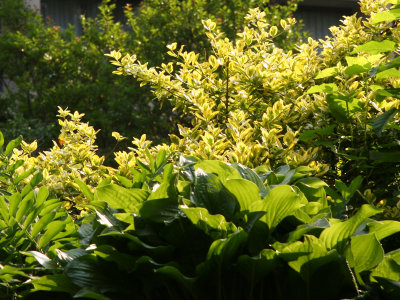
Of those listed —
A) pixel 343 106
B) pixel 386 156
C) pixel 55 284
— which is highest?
pixel 343 106

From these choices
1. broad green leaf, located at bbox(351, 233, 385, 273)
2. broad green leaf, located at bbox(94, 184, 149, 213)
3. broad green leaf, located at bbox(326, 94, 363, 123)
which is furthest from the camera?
broad green leaf, located at bbox(326, 94, 363, 123)

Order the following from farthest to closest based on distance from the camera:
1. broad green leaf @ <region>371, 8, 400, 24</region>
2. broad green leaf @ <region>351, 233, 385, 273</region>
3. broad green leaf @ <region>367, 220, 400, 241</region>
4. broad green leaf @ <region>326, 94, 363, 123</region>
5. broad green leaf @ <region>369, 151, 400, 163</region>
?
broad green leaf @ <region>326, 94, 363, 123</region>, broad green leaf @ <region>369, 151, 400, 163</region>, broad green leaf @ <region>371, 8, 400, 24</region>, broad green leaf @ <region>367, 220, 400, 241</region>, broad green leaf @ <region>351, 233, 385, 273</region>

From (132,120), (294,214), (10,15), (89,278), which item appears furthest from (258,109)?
(10,15)

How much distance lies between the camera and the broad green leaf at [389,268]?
2090 mm

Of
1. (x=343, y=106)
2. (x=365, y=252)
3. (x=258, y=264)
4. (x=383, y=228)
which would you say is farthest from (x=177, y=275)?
(x=343, y=106)

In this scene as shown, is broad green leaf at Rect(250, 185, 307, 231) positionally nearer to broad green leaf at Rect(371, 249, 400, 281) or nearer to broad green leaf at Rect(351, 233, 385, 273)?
broad green leaf at Rect(351, 233, 385, 273)

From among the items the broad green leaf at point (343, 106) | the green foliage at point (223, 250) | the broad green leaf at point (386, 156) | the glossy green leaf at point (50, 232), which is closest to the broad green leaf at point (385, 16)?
the broad green leaf at point (343, 106)

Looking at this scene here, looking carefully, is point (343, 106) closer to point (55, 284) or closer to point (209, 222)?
point (209, 222)

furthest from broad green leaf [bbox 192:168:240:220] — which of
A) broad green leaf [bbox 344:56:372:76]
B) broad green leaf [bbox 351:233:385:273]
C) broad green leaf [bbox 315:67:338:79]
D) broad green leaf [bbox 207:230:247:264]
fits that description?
broad green leaf [bbox 315:67:338:79]

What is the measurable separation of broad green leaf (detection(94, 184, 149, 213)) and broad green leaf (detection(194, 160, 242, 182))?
0.88ft

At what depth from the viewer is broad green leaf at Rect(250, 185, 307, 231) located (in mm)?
A: 2152

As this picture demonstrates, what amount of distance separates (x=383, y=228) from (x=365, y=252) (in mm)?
166

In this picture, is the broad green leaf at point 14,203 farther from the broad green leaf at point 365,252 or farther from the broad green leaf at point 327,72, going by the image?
the broad green leaf at point 327,72

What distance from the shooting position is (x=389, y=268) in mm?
2098
